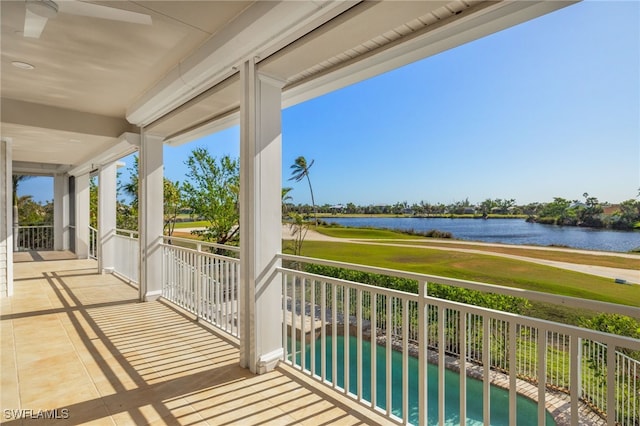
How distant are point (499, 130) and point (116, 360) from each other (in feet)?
33.4

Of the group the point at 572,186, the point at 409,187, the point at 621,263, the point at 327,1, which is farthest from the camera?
the point at 409,187

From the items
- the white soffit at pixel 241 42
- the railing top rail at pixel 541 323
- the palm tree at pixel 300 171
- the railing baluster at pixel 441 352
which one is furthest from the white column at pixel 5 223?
the palm tree at pixel 300 171

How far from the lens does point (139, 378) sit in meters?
2.53

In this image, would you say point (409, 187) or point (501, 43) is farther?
point (409, 187)

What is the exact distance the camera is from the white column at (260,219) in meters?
2.62

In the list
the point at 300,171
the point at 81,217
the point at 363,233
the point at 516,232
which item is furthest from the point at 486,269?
the point at 81,217

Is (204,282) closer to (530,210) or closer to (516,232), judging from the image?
(516,232)

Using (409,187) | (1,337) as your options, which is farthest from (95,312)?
(409,187)

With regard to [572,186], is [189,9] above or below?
above

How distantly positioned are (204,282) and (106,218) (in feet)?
14.3

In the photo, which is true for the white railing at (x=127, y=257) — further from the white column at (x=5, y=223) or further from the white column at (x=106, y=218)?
the white column at (x=5, y=223)

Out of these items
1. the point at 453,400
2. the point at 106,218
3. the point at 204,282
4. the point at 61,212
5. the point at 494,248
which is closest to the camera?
the point at 204,282

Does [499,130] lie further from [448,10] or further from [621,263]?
[448,10]

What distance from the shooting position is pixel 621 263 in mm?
5586
